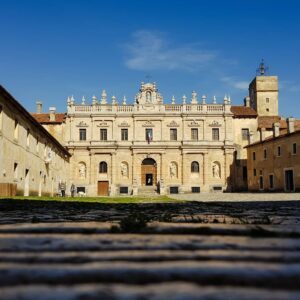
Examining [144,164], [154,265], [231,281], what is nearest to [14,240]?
[154,265]

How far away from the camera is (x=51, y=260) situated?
5.65 feet

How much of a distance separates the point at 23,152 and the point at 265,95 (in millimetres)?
41634

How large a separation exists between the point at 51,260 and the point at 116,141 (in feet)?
143

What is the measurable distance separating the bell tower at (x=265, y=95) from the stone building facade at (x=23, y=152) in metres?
33.3

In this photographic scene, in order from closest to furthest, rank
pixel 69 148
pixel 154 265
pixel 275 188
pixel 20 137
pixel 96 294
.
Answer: pixel 96 294, pixel 154 265, pixel 20 137, pixel 275 188, pixel 69 148

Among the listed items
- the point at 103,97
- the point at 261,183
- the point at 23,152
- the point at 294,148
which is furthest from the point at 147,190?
the point at 23,152

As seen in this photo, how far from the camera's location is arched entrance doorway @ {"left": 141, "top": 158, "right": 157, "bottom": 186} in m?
45.4

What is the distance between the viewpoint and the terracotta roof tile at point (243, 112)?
153 ft

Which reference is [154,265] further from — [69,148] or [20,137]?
[69,148]

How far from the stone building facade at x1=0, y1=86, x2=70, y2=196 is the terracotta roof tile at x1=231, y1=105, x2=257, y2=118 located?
2403 cm

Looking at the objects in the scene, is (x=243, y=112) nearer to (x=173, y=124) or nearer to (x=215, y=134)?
(x=215, y=134)

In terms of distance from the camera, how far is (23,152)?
22.0 metres

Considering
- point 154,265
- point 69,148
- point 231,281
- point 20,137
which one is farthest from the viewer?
point 69,148

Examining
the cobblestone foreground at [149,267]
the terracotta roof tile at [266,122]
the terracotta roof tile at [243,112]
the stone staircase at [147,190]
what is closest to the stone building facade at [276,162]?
the terracotta roof tile at [266,122]
